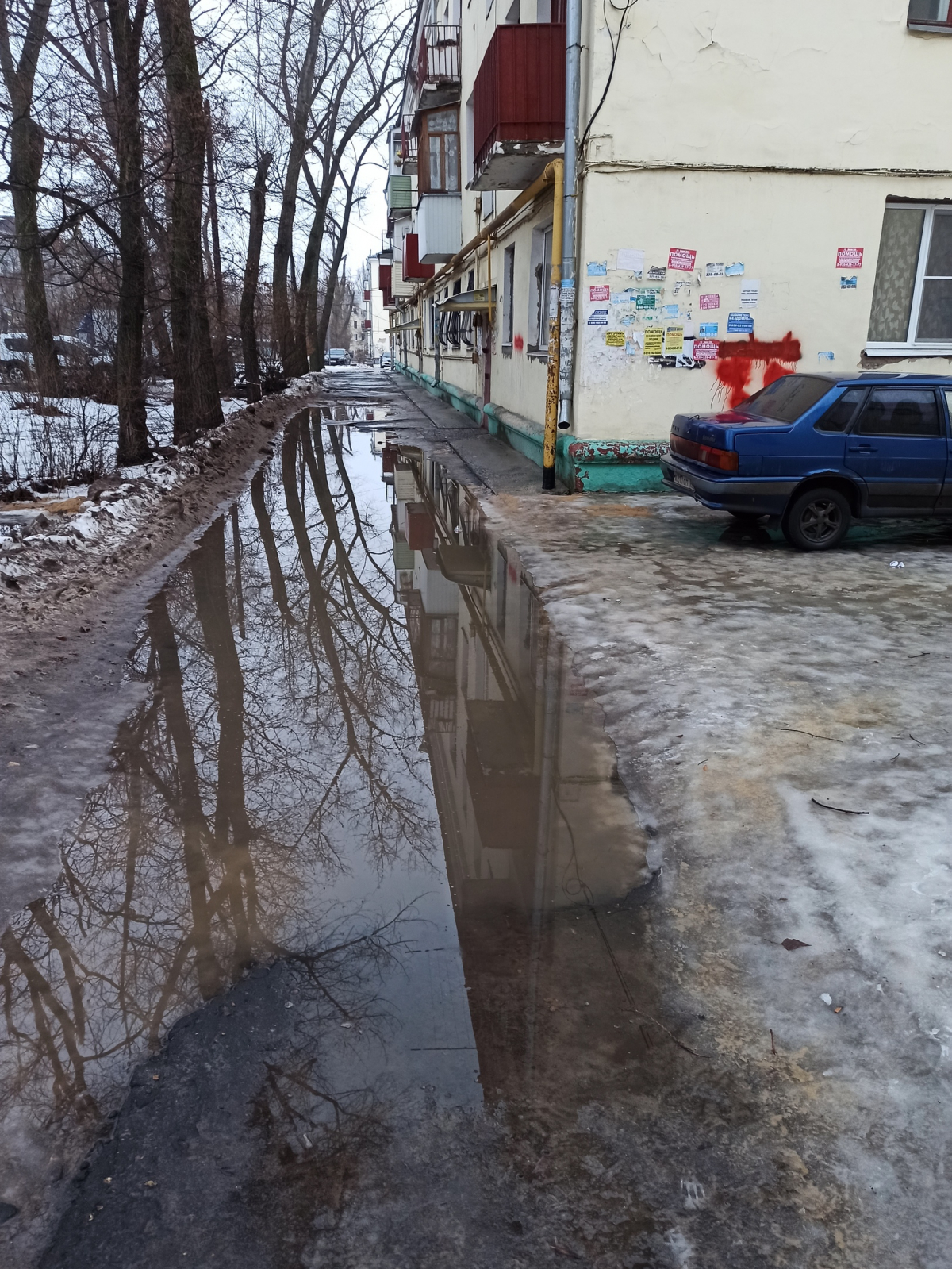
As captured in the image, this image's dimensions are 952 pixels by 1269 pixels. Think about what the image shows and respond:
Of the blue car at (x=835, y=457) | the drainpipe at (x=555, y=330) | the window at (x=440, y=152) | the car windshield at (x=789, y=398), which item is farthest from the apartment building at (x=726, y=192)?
the window at (x=440, y=152)

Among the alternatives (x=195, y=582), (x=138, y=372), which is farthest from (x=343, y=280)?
(x=195, y=582)

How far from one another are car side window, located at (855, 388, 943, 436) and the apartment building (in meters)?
2.73

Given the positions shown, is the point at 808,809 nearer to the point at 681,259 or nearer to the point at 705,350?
the point at 705,350

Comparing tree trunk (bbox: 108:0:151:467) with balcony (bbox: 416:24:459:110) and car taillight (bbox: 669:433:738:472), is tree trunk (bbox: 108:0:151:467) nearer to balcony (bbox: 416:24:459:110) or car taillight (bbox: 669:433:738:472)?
car taillight (bbox: 669:433:738:472)

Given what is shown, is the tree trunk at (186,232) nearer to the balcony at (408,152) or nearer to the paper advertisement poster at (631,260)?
the paper advertisement poster at (631,260)

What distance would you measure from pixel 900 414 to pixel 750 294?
323cm

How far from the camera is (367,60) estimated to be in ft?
91.4

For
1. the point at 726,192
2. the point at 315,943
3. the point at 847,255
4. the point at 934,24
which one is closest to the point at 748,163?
the point at 726,192

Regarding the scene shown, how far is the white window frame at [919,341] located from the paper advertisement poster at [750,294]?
163 centimetres

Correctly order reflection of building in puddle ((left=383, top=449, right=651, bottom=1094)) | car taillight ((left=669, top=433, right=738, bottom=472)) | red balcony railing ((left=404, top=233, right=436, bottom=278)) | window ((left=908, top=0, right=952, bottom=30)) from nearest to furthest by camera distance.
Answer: reflection of building in puddle ((left=383, top=449, right=651, bottom=1094))
car taillight ((left=669, top=433, right=738, bottom=472))
window ((left=908, top=0, right=952, bottom=30))
red balcony railing ((left=404, top=233, right=436, bottom=278))

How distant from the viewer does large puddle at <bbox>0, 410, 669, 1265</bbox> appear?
219cm

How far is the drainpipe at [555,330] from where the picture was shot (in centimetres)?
1036

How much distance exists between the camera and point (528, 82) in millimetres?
10062

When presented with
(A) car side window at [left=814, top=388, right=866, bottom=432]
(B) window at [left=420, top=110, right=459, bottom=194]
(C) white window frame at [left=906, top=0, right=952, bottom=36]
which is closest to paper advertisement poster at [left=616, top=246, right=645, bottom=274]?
(A) car side window at [left=814, top=388, right=866, bottom=432]
